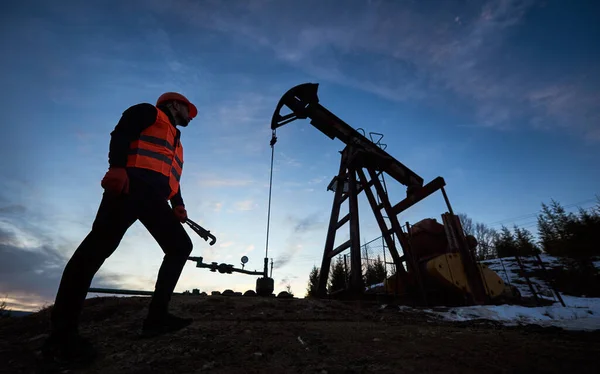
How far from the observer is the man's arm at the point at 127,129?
199cm

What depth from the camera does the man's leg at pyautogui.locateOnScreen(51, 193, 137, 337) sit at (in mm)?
1709

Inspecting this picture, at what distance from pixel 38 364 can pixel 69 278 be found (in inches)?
20.0

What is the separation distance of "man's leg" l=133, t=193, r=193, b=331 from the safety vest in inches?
12.0

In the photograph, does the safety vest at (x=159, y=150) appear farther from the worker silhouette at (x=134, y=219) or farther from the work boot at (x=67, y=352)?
the work boot at (x=67, y=352)

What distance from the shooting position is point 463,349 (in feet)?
6.32

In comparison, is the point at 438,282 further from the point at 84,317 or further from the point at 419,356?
the point at 84,317

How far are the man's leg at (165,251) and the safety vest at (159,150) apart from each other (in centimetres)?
30

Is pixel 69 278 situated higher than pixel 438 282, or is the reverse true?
pixel 438 282

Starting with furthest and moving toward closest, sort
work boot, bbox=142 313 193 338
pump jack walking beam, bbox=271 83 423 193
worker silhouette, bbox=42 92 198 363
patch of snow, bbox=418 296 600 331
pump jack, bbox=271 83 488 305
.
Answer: pump jack walking beam, bbox=271 83 423 193 → pump jack, bbox=271 83 488 305 → patch of snow, bbox=418 296 600 331 → work boot, bbox=142 313 193 338 → worker silhouette, bbox=42 92 198 363

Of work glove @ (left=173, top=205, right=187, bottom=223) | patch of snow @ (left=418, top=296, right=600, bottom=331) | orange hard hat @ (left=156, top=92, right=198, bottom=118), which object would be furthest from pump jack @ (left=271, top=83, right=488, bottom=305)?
orange hard hat @ (left=156, top=92, right=198, bottom=118)

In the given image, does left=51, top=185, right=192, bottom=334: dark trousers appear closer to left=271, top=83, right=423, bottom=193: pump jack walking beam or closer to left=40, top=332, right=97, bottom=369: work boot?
left=40, top=332, right=97, bottom=369: work boot

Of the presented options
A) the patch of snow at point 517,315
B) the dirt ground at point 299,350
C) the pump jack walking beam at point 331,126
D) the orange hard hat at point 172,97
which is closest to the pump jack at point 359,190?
the pump jack walking beam at point 331,126

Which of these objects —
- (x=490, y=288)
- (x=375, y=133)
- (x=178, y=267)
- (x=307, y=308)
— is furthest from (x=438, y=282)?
(x=178, y=267)

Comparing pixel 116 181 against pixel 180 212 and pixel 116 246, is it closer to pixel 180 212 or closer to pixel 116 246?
pixel 116 246
